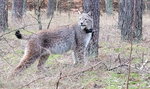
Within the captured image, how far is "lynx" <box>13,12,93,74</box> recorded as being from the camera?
8.12m

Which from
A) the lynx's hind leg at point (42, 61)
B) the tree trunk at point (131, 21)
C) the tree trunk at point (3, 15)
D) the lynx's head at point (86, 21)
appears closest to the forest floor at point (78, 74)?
the lynx's hind leg at point (42, 61)

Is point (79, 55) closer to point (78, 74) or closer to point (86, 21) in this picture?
point (86, 21)

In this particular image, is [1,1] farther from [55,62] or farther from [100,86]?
[100,86]

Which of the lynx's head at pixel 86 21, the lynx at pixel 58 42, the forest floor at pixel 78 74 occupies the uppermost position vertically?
the lynx's head at pixel 86 21

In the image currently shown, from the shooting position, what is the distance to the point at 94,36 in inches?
386

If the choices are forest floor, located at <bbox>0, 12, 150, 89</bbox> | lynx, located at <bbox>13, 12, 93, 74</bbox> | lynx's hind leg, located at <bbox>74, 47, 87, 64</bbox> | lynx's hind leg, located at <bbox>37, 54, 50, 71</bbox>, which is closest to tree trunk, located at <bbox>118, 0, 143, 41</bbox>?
forest floor, located at <bbox>0, 12, 150, 89</bbox>

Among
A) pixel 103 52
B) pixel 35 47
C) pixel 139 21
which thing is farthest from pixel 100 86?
pixel 139 21

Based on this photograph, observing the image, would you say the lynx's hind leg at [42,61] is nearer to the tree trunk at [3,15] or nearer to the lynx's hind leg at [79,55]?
the lynx's hind leg at [79,55]

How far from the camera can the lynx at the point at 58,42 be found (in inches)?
320

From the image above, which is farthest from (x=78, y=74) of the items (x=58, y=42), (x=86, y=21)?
(x=86, y=21)

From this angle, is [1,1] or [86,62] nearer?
[86,62]

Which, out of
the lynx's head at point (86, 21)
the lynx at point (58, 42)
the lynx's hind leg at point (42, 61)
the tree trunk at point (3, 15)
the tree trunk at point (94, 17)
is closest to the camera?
the lynx at point (58, 42)

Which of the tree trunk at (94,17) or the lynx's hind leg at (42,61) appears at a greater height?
the tree trunk at (94,17)

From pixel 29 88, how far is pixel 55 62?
258cm
